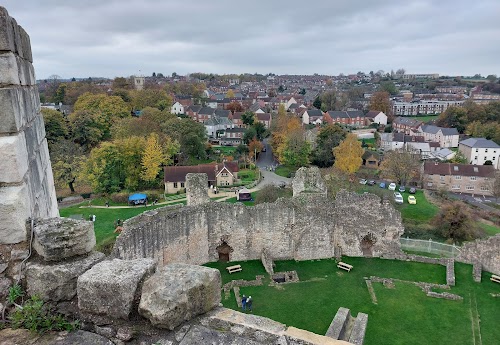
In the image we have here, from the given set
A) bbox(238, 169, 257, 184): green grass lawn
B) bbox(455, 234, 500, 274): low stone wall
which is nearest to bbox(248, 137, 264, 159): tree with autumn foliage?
bbox(238, 169, 257, 184): green grass lawn

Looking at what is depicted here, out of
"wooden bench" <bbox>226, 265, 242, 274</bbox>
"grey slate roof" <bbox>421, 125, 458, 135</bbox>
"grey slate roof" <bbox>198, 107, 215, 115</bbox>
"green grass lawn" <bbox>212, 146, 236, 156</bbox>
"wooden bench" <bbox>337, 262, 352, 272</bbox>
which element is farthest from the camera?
"grey slate roof" <bbox>198, 107, 215, 115</bbox>

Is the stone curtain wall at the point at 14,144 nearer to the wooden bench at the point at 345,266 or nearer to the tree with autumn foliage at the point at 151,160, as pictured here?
the wooden bench at the point at 345,266

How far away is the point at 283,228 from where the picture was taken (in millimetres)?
19047

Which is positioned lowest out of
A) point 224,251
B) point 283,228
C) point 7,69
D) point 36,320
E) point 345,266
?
point 345,266

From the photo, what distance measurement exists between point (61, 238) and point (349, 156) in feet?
127

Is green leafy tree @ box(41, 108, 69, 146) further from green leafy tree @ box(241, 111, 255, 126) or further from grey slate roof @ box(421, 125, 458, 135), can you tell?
grey slate roof @ box(421, 125, 458, 135)

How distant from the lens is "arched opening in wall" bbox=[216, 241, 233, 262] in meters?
19.1

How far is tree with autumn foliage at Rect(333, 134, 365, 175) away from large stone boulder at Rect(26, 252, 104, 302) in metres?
36.8

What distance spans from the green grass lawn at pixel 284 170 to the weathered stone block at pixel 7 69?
40913 millimetres

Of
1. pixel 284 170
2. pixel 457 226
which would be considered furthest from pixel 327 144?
pixel 457 226

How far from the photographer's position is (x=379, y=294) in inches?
646

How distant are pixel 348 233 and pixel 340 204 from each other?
1645 millimetres

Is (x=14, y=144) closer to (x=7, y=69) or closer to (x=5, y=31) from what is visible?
(x=7, y=69)

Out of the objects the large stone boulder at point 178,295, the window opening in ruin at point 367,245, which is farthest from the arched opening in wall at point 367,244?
the large stone boulder at point 178,295
